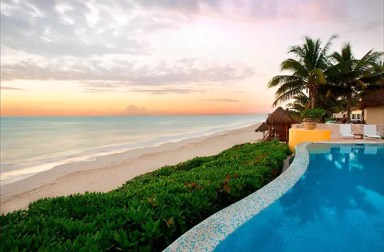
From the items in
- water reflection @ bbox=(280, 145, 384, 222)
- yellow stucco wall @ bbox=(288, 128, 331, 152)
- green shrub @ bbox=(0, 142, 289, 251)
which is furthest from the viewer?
yellow stucco wall @ bbox=(288, 128, 331, 152)

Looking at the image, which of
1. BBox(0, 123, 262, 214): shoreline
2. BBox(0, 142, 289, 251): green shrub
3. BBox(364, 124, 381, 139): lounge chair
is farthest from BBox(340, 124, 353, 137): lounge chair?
BBox(0, 142, 289, 251): green shrub

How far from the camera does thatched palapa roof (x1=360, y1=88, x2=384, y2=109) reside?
19.5 metres

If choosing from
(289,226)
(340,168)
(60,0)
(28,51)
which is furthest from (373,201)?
(28,51)

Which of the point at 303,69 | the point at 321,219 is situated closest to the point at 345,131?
the point at 303,69

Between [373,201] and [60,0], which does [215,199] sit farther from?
[60,0]

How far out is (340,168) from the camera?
7.47 m

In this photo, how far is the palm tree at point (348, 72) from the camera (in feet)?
55.7

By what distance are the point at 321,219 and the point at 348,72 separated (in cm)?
1617

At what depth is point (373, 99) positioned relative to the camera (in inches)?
795

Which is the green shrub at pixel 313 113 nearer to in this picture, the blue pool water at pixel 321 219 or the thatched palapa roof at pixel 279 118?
the thatched palapa roof at pixel 279 118

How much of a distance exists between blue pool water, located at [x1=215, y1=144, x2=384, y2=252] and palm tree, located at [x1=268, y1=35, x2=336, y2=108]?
1078cm

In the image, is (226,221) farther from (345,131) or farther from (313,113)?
(345,131)

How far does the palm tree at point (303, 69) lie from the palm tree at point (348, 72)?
0.88 metres

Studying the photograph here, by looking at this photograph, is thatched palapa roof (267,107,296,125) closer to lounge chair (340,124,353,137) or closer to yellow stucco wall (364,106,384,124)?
lounge chair (340,124,353,137)
